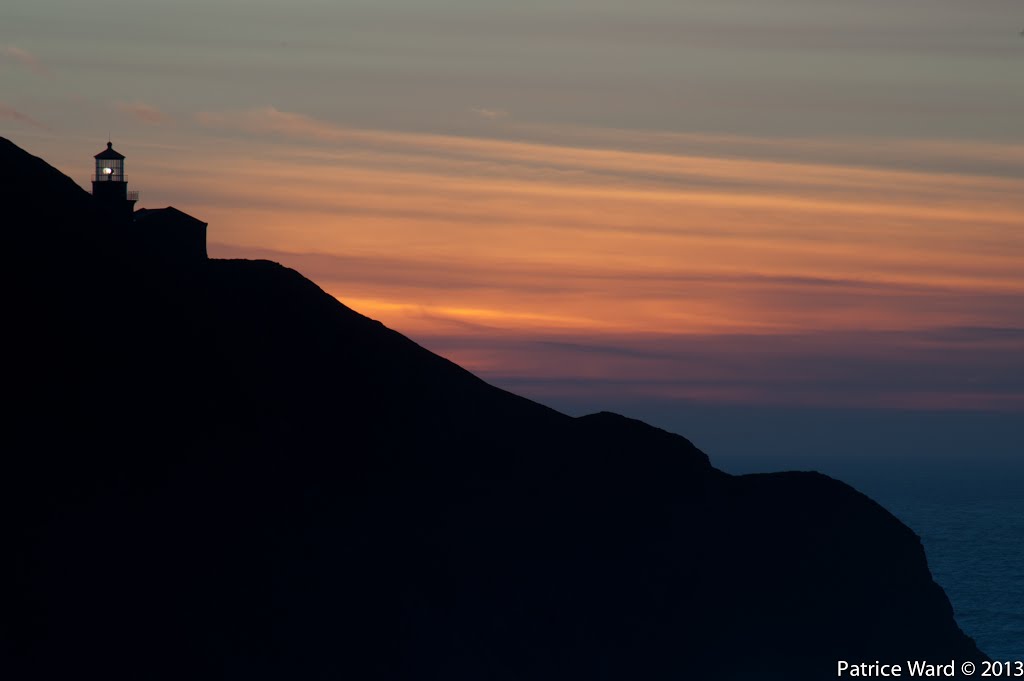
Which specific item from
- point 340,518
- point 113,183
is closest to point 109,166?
point 113,183

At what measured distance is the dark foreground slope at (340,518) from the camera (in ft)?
168

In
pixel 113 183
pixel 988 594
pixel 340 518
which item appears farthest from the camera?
pixel 988 594

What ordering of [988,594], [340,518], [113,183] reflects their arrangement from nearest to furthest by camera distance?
[340,518] → [113,183] → [988,594]

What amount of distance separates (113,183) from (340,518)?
26957mm

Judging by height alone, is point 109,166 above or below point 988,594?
above

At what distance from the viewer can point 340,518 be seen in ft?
199

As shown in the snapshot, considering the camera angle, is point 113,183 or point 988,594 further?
point 988,594

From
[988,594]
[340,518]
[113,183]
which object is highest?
[113,183]

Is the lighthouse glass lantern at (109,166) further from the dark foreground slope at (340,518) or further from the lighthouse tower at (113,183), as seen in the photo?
the dark foreground slope at (340,518)

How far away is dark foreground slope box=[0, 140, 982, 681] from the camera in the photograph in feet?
168

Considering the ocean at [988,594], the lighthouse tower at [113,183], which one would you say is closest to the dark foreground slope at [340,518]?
the lighthouse tower at [113,183]

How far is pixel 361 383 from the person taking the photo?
2717 inches

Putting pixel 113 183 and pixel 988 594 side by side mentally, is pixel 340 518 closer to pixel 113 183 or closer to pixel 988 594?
pixel 113 183

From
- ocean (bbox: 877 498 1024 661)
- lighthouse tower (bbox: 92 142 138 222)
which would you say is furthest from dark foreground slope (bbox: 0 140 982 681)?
ocean (bbox: 877 498 1024 661)
